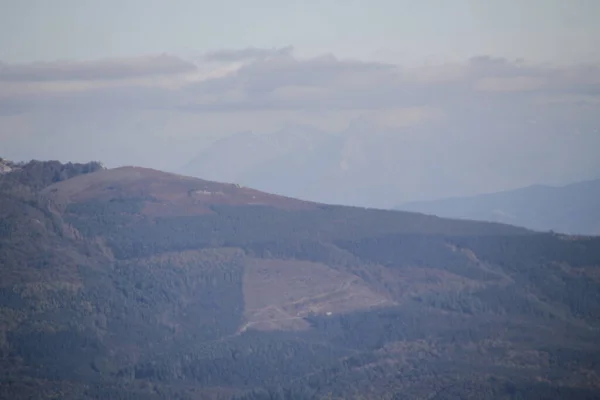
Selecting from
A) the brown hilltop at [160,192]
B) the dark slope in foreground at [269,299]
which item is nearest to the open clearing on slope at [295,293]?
the dark slope in foreground at [269,299]

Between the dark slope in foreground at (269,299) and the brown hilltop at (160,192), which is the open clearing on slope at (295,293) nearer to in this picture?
the dark slope in foreground at (269,299)

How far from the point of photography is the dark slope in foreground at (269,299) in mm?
62438

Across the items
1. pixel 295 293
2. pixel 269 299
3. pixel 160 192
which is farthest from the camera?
pixel 160 192

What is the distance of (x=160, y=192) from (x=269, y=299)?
91.0ft

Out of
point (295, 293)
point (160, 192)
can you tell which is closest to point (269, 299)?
point (295, 293)

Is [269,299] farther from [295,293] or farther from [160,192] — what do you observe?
[160,192]

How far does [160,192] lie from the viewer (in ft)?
330

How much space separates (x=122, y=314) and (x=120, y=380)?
39.7 feet

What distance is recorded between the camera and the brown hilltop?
97500 mm

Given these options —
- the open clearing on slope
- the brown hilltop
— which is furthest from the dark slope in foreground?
the brown hilltop

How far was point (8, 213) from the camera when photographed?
8675 centimetres

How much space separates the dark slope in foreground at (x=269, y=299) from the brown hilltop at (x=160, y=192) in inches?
12.5

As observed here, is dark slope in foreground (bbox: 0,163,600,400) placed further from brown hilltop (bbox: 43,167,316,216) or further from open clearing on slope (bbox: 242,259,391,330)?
brown hilltop (bbox: 43,167,316,216)

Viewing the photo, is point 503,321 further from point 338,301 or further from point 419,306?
point 338,301
